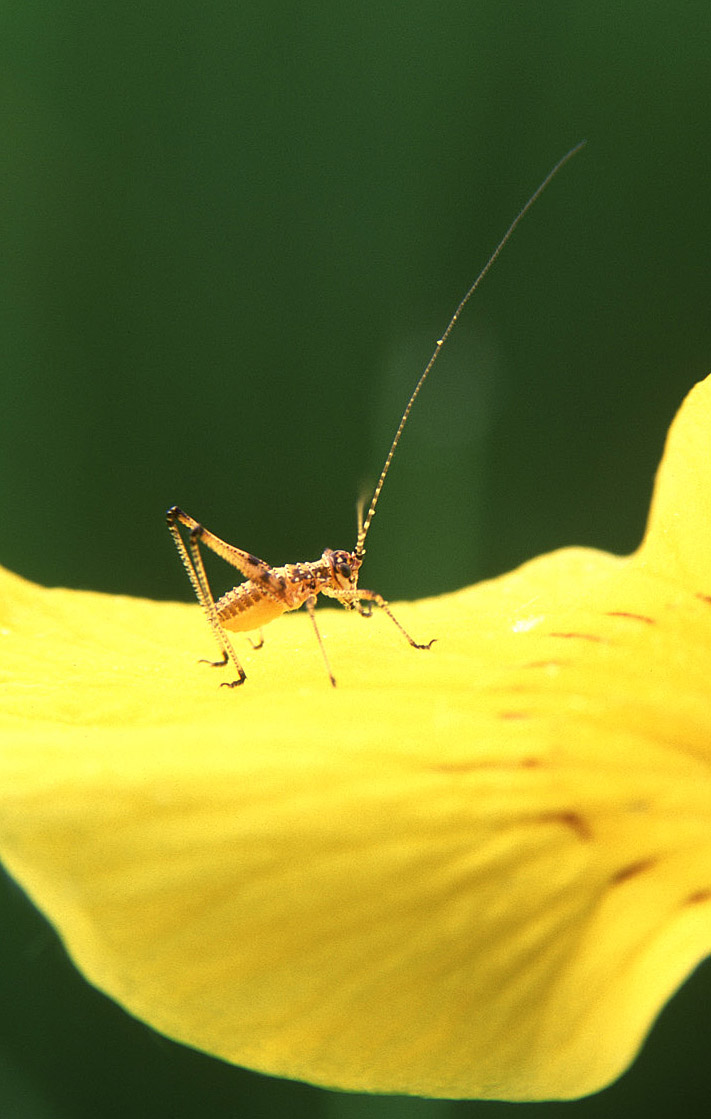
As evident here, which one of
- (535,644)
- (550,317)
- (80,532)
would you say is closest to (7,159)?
(80,532)

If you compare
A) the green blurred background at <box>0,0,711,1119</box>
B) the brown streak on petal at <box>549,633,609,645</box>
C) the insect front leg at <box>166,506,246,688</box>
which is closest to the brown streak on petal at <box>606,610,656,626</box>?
the brown streak on petal at <box>549,633,609,645</box>

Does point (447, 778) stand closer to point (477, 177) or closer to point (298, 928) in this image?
point (298, 928)

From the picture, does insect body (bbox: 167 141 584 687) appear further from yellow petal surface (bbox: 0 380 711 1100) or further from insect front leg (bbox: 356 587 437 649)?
yellow petal surface (bbox: 0 380 711 1100)

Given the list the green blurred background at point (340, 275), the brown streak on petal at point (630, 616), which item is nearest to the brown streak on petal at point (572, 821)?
the brown streak on petal at point (630, 616)

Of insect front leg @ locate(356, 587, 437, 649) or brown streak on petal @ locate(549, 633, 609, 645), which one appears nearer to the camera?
brown streak on petal @ locate(549, 633, 609, 645)

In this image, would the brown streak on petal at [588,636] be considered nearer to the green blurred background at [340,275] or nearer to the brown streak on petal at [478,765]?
the brown streak on petal at [478,765]

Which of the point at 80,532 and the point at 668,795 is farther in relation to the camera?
the point at 80,532
